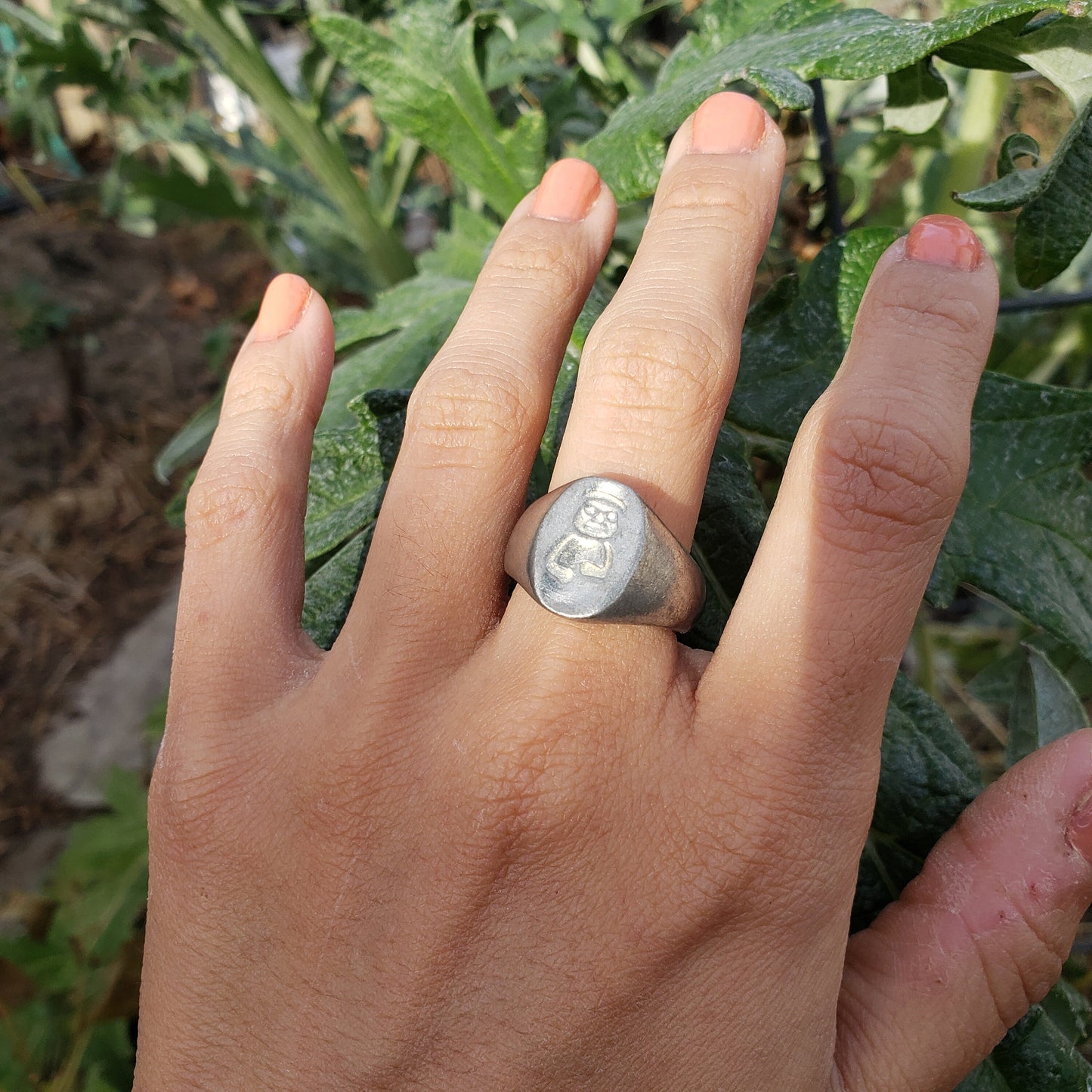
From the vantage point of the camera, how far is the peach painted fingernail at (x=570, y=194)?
860 millimetres

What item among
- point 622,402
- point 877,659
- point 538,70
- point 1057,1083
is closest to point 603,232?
point 622,402

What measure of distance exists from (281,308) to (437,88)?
40cm

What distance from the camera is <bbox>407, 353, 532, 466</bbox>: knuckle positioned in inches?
30.4

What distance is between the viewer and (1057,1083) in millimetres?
857

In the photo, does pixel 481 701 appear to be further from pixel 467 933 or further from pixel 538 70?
pixel 538 70

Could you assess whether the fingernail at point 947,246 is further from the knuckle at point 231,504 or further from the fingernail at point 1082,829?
the knuckle at point 231,504

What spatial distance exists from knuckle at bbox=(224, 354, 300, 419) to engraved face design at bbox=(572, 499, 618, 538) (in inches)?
14.1

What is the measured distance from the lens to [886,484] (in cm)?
70

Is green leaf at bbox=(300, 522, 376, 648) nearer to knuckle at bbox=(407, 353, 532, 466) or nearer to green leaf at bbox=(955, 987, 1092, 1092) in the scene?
knuckle at bbox=(407, 353, 532, 466)

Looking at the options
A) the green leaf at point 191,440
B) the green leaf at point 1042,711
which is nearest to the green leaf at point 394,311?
the green leaf at point 191,440

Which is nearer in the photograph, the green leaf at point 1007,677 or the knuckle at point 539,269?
the knuckle at point 539,269

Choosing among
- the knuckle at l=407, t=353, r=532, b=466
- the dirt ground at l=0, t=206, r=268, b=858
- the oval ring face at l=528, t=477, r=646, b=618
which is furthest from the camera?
the dirt ground at l=0, t=206, r=268, b=858

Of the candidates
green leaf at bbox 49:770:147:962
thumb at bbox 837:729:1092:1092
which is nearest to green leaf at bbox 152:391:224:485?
green leaf at bbox 49:770:147:962

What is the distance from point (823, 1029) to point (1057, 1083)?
31cm
